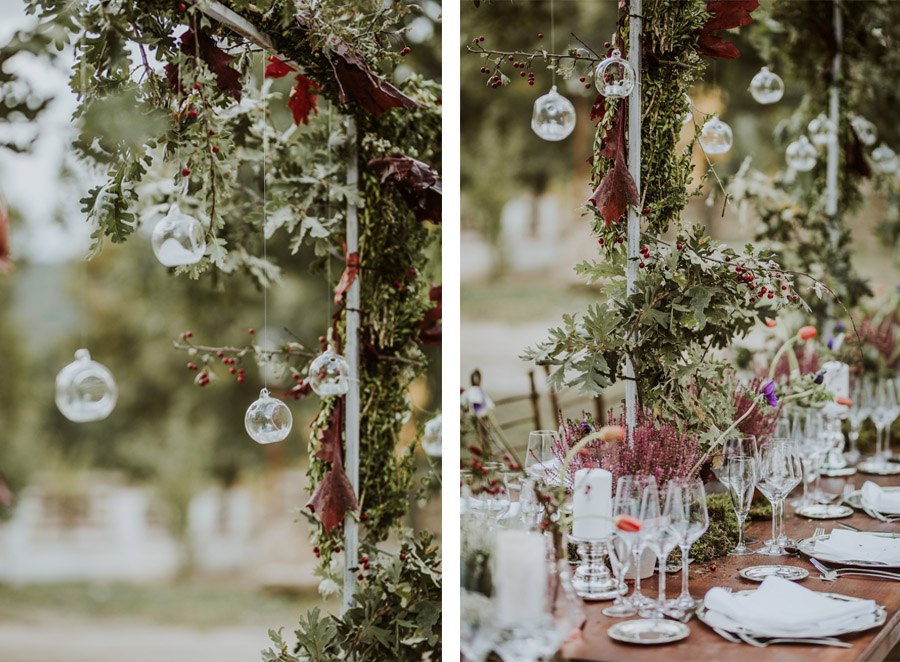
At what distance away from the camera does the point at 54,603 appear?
6.38 m

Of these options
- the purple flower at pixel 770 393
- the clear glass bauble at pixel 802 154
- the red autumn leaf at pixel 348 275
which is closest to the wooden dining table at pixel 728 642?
the purple flower at pixel 770 393

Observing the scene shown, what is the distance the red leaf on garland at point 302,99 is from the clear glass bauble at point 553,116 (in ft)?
1.79

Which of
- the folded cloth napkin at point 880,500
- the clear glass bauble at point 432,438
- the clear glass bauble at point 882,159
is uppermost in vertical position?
the clear glass bauble at point 882,159

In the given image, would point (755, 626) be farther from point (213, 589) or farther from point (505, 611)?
point (213, 589)

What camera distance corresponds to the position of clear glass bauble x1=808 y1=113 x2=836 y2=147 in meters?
2.95

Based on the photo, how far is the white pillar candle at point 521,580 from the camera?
130 cm

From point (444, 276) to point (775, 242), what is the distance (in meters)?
1.68

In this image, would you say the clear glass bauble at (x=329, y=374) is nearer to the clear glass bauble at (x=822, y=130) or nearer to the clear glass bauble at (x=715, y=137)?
the clear glass bauble at (x=715, y=137)

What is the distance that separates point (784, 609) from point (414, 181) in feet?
3.69

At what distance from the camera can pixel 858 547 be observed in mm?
1798

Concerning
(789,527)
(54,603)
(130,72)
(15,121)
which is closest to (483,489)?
(789,527)

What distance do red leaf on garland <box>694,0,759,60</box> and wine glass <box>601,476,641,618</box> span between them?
3.13 feet

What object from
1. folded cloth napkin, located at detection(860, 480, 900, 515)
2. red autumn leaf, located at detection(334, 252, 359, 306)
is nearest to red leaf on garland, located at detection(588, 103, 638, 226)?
red autumn leaf, located at detection(334, 252, 359, 306)

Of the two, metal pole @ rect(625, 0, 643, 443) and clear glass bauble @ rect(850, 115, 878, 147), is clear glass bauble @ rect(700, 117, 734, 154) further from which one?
clear glass bauble @ rect(850, 115, 878, 147)
